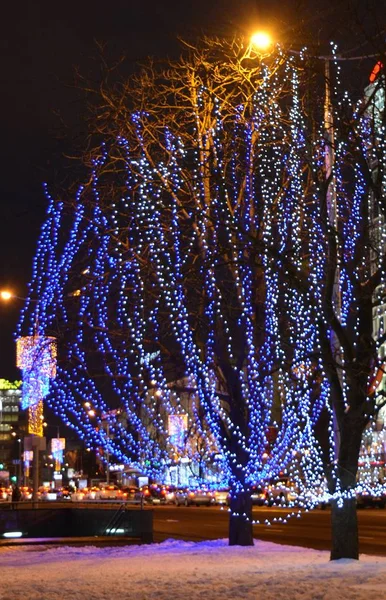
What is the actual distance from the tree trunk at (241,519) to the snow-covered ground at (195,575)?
0.30 metres

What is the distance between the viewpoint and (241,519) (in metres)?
19.1

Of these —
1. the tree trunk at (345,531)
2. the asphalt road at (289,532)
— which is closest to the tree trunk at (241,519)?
the asphalt road at (289,532)

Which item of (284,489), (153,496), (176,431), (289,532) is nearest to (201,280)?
(176,431)

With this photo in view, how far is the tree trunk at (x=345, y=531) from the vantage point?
555 inches

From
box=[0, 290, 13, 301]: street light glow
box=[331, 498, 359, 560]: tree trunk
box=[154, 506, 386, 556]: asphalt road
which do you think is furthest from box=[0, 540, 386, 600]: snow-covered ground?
box=[0, 290, 13, 301]: street light glow

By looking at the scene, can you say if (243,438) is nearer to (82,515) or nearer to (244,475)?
(244,475)

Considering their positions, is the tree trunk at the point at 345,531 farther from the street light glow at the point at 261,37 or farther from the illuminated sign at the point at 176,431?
the street light glow at the point at 261,37

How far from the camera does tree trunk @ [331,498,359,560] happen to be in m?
14.1

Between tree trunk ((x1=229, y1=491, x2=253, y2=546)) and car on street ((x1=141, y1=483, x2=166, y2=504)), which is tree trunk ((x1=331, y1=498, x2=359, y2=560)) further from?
car on street ((x1=141, y1=483, x2=166, y2=504))

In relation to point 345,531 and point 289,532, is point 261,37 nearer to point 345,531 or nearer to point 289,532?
point 345,531

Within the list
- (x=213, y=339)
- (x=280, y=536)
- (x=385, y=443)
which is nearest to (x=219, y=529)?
(x=280, y=536)

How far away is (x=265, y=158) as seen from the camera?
19016 mm

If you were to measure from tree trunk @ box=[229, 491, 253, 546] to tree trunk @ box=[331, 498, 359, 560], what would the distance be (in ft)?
15.6

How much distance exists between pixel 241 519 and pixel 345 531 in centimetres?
528
